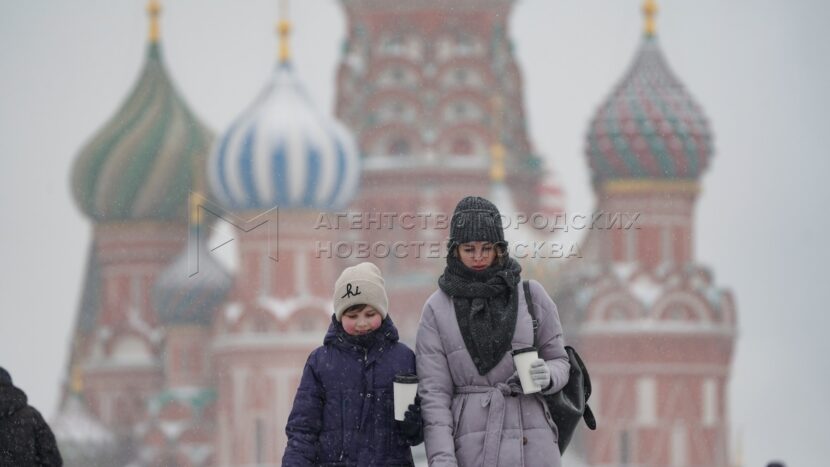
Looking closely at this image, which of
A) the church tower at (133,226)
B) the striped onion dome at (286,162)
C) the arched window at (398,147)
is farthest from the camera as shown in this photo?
the church tower at (133,226)

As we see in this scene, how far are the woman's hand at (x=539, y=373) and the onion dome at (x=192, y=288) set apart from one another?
30.6 metres

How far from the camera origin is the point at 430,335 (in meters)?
4.75

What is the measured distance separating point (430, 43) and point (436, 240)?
3.25m

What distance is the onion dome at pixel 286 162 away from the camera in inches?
1377

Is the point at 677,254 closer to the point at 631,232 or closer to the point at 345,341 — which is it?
the point at 631,232

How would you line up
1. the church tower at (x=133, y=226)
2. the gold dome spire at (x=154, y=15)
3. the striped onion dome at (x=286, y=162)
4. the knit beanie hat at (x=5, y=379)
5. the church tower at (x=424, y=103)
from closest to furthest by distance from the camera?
1. the knit beanie hat at (x=5, y=379)
2. the striped onion dome at (x=286, y=162)
3. the church tower at (x=424, y=103)
4. the church tower at (x=133, y=226)
5. the gold dome spire at (x=154, y=15)

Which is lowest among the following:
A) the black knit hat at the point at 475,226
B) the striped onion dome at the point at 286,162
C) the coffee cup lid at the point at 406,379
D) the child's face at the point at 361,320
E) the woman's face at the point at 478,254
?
the coffee cup lid at the point at 406,379

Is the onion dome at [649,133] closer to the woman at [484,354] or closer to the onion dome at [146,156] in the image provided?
the onion dome at [146,156]

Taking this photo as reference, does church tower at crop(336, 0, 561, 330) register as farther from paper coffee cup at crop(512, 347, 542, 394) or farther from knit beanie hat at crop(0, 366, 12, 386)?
paper coffee cup at crop(512, 347, 542, 394)

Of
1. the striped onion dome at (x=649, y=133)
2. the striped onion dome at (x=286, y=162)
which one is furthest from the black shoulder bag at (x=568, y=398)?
the striped onion dome at (x=649, y=133)

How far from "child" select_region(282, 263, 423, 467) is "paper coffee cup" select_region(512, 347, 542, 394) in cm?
23

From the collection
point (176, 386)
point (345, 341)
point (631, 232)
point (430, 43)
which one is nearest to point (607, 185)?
point (631, 232)

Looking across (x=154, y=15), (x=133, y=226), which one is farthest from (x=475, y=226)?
(x=154, y=15)

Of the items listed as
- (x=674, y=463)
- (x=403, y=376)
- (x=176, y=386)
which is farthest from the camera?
(x=176, y=386)
